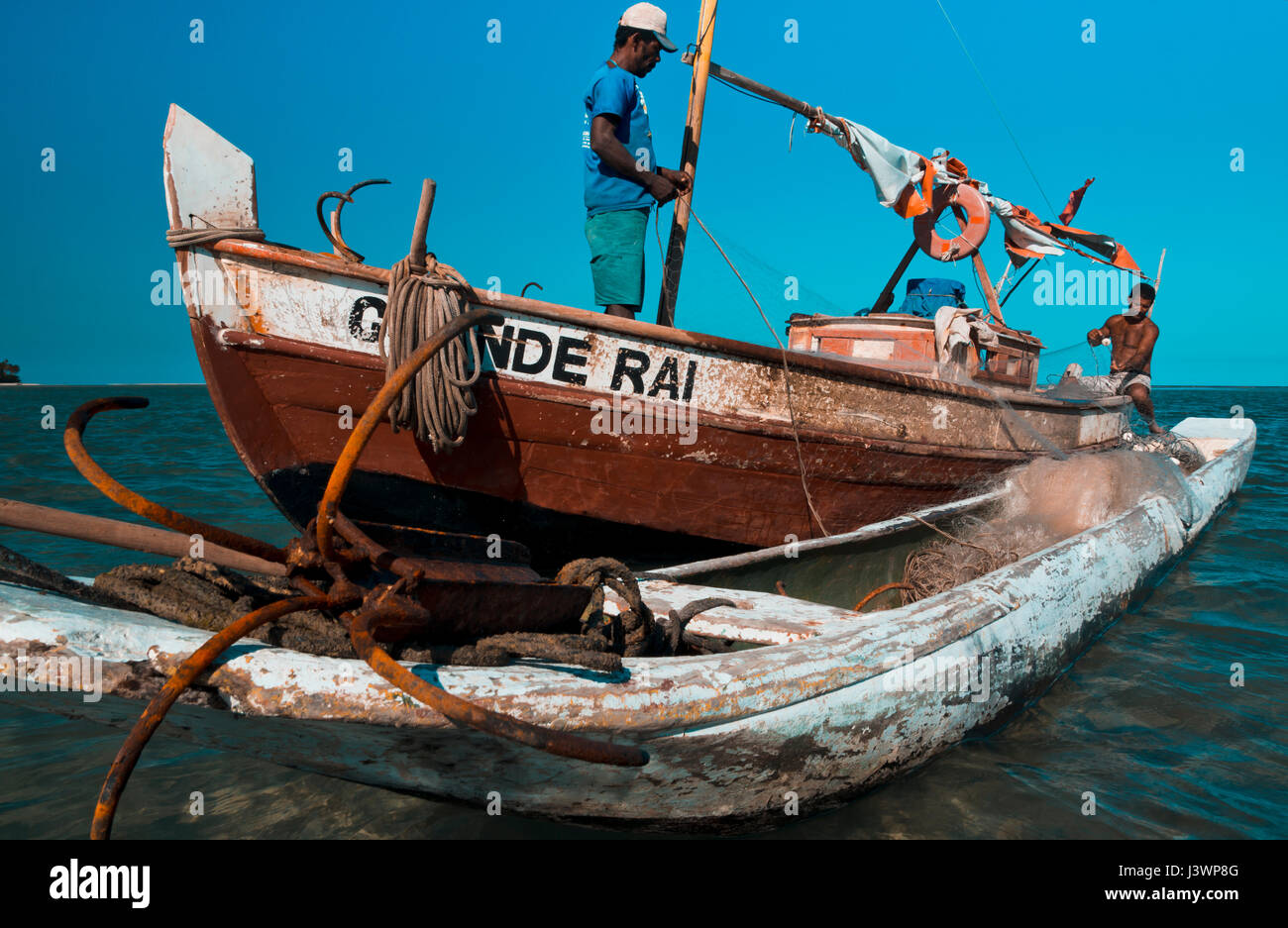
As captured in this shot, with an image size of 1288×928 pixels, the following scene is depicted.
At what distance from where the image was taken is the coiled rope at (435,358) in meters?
3.81

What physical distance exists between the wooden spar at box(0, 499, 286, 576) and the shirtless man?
34.4 feet

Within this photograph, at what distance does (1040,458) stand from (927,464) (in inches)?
76.9

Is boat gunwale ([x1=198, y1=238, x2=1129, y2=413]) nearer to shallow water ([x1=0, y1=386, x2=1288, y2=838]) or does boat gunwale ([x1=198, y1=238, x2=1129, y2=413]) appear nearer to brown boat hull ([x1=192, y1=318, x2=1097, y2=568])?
brown boat hull ([x1=192, y1=318, x2=1097, y2=568])

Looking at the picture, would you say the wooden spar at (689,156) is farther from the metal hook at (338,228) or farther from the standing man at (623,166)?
the metal hook at (338,228)

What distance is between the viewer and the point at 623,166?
467cm

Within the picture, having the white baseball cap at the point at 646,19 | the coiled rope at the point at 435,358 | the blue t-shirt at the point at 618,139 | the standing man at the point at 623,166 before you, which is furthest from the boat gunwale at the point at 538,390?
the white baseball cap at the point at 646,19

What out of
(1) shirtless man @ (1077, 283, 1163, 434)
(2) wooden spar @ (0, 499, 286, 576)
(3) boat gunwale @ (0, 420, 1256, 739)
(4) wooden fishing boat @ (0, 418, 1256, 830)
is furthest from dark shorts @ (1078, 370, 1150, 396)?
(2) wooden spar @ (0, 499, 286, 576)

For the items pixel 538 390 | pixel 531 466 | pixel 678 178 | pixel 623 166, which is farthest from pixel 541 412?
pixel 678 178

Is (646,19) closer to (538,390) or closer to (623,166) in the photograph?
(623,166)

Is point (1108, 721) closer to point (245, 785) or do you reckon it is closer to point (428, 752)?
point (428, 752)
